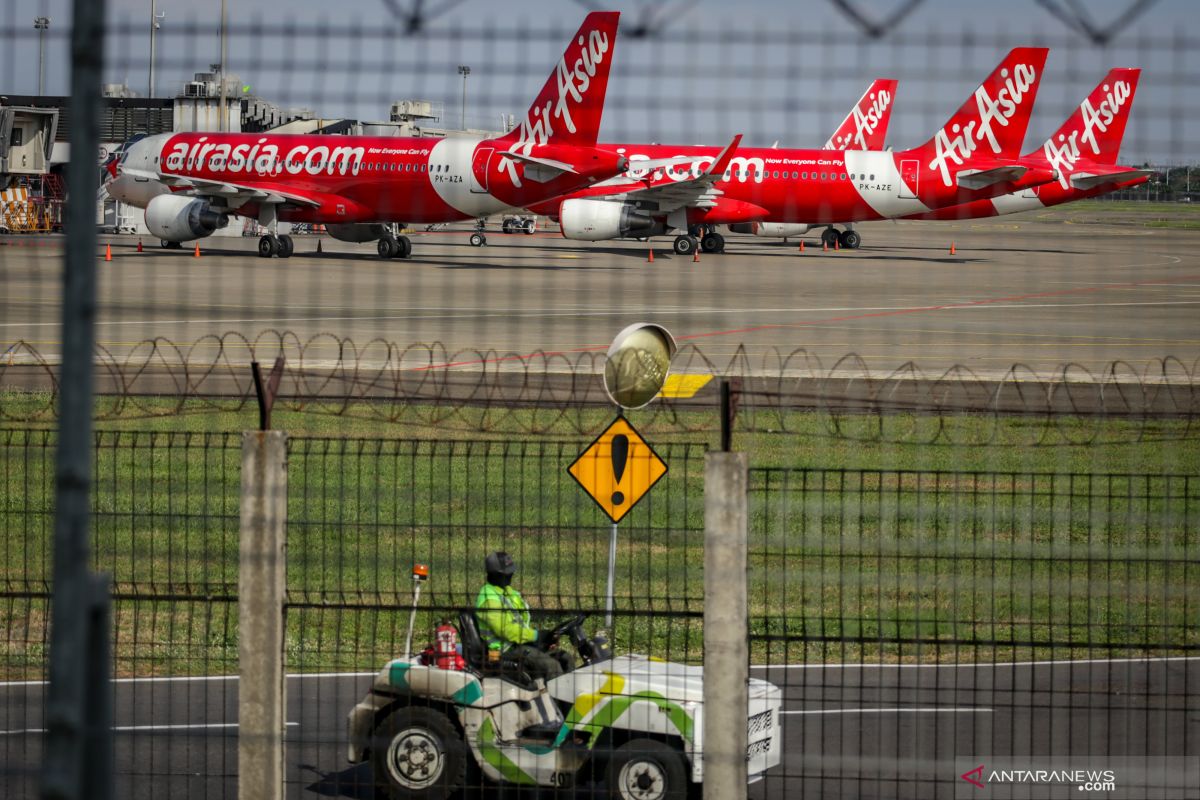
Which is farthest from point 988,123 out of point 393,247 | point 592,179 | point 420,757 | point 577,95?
point 420,757

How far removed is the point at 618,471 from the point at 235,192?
31758mm

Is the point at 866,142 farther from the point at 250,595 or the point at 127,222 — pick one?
the point at 250,595

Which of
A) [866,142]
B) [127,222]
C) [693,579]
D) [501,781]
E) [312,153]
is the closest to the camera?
[501,781]

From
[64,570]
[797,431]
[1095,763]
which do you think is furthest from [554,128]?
[64,570]

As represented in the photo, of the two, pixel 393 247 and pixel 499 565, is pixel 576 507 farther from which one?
pixel 393 247

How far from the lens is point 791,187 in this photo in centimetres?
4703

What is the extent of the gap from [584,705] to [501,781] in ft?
1.67

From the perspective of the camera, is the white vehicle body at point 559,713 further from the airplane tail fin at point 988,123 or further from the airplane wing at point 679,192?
the airplane wing at point 679,192

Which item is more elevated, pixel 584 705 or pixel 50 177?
pixel 50 177

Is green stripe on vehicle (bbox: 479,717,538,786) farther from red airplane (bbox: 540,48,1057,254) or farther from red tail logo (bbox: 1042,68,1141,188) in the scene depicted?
red airplane (bbox: 540,48,1057,254)

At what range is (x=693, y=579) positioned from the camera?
11.5 m

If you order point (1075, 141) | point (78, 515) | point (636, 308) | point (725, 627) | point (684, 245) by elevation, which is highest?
point (1075, 141)

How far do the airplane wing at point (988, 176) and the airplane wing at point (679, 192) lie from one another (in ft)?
21.1

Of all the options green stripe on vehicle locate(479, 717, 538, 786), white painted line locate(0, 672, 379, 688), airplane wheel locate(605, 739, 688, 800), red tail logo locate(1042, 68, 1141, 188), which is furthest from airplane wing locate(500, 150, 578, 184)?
airplane wheel locate(605, 739, 688, 800)
